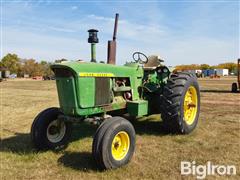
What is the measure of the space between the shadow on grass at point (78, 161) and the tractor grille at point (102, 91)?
957 millimetres

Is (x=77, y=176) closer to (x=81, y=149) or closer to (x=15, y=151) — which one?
(x=81, y=149)

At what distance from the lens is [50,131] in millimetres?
5789

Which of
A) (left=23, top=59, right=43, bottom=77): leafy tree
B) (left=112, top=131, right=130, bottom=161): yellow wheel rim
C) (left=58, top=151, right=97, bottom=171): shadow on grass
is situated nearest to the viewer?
(left=58, top=151, right=97, bottom=171): shadow on grass

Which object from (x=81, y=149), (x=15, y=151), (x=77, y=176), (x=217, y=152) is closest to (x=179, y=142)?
(x=217, y=152)

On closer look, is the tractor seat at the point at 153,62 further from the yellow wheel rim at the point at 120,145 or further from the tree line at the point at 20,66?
the tree line at the point at 20,66

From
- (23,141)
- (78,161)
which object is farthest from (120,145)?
(23,141)

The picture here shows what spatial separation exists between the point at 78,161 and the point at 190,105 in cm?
339

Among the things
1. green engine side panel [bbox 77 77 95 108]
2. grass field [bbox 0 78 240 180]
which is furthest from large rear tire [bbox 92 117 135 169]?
green engine side panel [bbox 77 77 95 108]

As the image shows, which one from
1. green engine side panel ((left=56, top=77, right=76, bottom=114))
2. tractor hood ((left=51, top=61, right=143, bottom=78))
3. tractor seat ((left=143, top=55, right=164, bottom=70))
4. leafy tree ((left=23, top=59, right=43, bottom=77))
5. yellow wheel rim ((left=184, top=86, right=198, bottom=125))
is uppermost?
leafy tree ((left=23, top=59, right=43, bottom=77))

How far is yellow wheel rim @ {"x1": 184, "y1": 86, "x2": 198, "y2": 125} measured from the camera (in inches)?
278

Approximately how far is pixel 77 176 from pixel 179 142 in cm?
245

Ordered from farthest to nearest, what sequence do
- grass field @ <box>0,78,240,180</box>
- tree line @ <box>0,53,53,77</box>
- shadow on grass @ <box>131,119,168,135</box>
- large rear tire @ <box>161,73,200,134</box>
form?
tree line @ <box>0,53,53,77</box>
shadow on grass @ <box>131,119,168,135</box>
large rear tire @ <box>161,73,200,134</box>
grass field @ <box>0,78,240,180</box>

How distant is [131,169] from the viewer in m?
4.55

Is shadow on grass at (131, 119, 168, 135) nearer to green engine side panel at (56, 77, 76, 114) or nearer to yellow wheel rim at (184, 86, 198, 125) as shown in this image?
yellow wheel rim at (184, 86, 198, 125)
